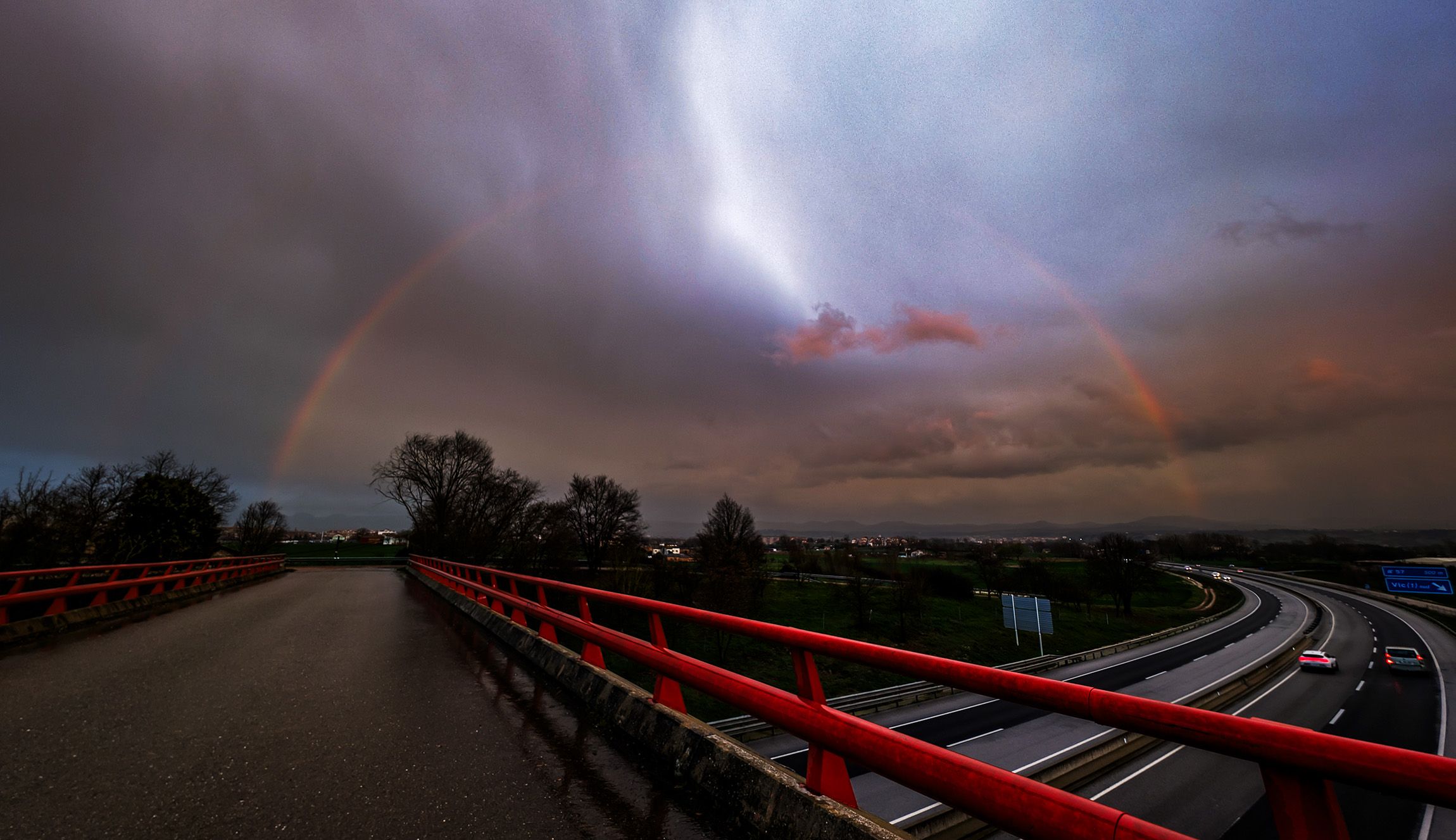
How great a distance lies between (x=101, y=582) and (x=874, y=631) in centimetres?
5031

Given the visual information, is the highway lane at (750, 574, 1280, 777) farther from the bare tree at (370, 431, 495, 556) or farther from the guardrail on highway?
the bare tree at (370, 431, 495, 556)

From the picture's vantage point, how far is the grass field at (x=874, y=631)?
122ft

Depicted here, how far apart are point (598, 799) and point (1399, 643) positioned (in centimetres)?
9304

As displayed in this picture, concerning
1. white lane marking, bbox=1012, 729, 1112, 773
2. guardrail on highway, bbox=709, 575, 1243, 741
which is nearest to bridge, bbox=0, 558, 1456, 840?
guardrail on highway, bbox=709, 575, 1243, 741

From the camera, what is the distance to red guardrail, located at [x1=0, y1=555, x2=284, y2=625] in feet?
32.0

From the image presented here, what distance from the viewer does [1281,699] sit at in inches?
1524

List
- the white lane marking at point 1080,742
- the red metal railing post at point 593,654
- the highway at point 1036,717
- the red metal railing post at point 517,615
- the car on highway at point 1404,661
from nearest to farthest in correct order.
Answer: the red metal railing post at point 593,654, the red metal railing post at point 517,615, the white lane marking at point 1080,742, the highway at point 1036,717, the car on highway at point 1404,661

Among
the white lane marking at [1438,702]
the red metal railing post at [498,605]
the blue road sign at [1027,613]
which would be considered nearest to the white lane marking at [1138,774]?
the white lane marking at [1438,702]

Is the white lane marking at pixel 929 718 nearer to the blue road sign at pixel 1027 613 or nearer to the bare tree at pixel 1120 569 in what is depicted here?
the blue road sign at pixel 1027 613

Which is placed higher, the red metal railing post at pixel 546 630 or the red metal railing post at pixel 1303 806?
the red metal railing post at pixel 1303 806

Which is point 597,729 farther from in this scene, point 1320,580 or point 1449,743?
point 1320,580

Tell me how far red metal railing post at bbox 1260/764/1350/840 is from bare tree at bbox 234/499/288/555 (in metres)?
78.0

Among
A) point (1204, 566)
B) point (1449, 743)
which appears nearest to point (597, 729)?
point (1449, 743)

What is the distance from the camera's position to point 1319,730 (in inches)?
1078
